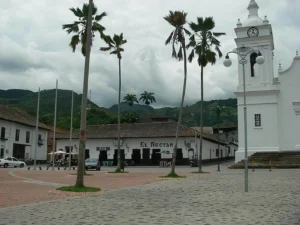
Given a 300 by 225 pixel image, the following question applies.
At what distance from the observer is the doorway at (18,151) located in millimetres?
54319

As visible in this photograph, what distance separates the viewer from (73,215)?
8906mm

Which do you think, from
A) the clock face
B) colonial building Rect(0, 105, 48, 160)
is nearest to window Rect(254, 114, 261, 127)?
the clock face

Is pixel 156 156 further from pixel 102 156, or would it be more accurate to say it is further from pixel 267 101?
pixel 267 101

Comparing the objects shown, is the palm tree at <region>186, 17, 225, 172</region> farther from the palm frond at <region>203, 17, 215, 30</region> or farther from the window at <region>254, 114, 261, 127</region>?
the window at <region>254, 114, 261, 127</region>

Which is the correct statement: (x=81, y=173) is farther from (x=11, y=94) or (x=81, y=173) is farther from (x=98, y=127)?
(x=11, y=94)

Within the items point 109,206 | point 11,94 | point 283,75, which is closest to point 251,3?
point 283,75

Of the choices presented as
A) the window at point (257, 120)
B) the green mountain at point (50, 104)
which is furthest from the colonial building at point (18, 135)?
the window at point (257, 120)

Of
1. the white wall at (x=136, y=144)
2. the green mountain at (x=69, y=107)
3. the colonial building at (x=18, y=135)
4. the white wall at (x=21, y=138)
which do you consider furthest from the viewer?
the green mountain at (x=69, y=107)

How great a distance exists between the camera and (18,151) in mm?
55438

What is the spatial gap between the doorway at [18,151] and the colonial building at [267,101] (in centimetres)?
3315

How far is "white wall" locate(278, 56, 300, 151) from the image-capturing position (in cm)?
3894

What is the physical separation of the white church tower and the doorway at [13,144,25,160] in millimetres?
33146

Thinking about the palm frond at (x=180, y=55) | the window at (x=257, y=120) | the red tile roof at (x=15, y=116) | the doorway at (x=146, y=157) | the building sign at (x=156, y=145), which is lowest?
the doorway at (x=146, y=157)

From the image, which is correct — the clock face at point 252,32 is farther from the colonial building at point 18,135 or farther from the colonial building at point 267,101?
the colonial building at point 18,135
